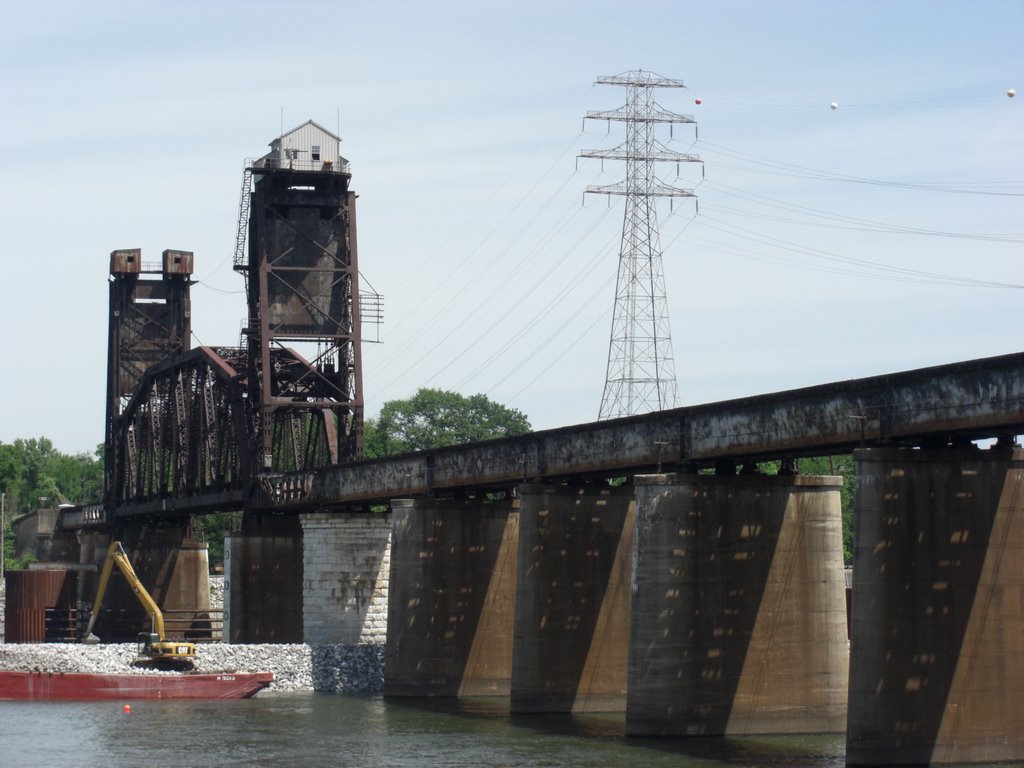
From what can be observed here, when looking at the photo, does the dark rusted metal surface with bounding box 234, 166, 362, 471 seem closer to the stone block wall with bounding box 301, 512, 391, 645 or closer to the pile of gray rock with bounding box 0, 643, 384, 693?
the stone block wall with bounding box 301, 512, 391, 645

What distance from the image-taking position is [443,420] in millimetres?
183750

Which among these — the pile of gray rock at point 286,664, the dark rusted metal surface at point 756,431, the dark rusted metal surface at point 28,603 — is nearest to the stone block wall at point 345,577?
the pile of gray rock at point 286,664

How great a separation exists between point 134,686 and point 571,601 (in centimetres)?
2049

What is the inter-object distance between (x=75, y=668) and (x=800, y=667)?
107ft

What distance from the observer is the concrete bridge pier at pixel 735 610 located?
4944 centimetres

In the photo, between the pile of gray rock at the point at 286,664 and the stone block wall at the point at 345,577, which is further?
the stone block wall at the point at 345,577

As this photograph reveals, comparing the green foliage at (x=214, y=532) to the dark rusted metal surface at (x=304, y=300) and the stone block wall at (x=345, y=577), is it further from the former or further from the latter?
the stone block wall at (x=345, y=577)

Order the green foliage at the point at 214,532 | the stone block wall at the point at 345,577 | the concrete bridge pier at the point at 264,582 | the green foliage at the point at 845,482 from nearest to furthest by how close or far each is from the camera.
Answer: the stone block wall at the point at 345,577
the concrete bridge pier at the point at 264,582
the green foliage at the point at 845,482
the green foliage at the point at 214,532

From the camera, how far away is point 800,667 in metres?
50.8

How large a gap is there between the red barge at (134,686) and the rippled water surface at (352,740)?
2.47 meters

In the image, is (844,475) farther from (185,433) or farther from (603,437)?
(603,437)

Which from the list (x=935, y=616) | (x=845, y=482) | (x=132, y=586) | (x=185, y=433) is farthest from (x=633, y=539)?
(x=845, y=482)

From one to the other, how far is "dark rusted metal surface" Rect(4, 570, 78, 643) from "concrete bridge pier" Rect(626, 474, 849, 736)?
69654 millimetres

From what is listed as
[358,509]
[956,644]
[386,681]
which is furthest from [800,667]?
[358,509]
